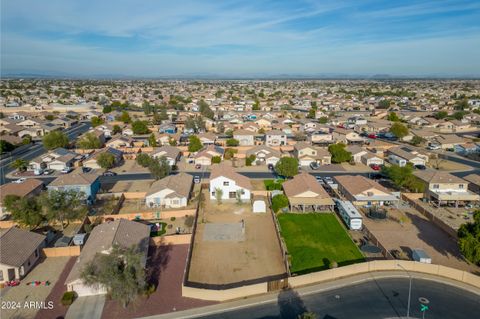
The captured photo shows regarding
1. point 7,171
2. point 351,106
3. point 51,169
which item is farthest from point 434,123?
point 7,171

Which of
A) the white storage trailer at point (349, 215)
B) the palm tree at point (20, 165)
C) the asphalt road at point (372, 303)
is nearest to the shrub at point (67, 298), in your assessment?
the asphalt road at point (372, 303)

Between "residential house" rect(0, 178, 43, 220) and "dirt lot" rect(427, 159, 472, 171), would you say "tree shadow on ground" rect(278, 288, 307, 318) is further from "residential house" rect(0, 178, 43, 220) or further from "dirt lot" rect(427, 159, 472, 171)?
"dirt lot" rect(427, 159, 472, 171)

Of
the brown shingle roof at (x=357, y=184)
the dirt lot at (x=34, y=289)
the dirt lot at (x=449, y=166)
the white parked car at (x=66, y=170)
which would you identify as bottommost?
the dirt lot at (x=34, y=289)

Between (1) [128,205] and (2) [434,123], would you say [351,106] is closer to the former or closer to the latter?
(2) [434,123]

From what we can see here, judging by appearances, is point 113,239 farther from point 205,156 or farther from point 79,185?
point 205,156

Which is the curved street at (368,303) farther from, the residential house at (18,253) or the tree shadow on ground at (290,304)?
the residential house at (18,253)

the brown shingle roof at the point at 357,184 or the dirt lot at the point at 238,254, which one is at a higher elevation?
the brown shingle roof at the point at 357,184

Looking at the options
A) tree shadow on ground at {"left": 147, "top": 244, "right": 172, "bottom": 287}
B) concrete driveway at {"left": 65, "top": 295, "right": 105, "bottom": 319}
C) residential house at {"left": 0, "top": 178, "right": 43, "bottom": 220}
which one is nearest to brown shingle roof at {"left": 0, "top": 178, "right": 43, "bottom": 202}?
residential house at {"left": 0, "top": 178, "right": 43, "bottom": 220}
